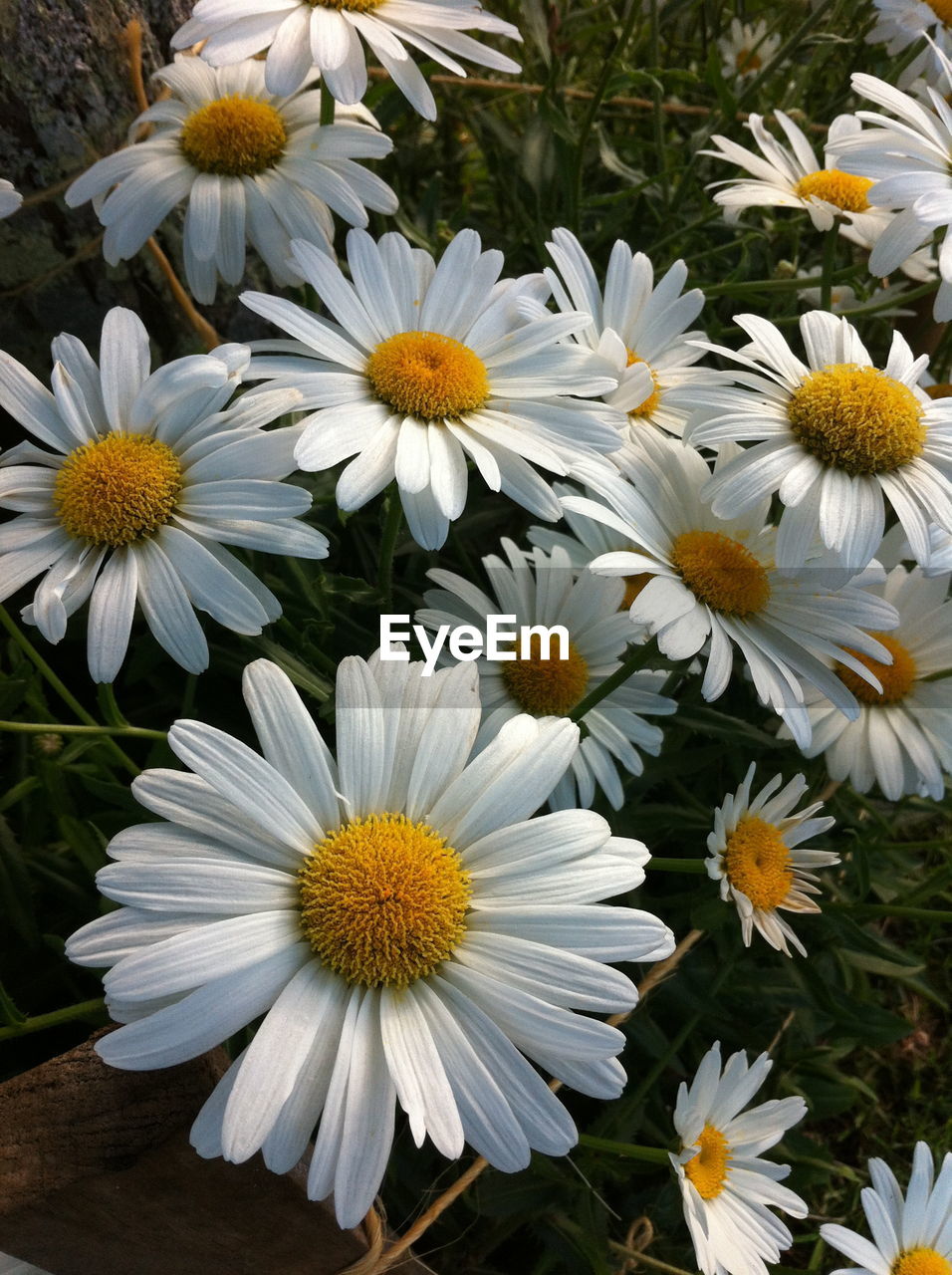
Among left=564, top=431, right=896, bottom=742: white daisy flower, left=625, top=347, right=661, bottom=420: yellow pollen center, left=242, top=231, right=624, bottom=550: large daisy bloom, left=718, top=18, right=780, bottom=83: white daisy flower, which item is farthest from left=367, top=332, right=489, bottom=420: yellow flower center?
left=718, top=18, right=780, bottom=83: white daisy flower

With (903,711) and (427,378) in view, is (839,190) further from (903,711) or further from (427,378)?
(427,378)

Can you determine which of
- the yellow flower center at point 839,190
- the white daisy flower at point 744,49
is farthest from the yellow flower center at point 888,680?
the white daisy flower at point 744,49

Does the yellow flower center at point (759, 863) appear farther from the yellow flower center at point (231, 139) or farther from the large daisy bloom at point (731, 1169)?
the yellow flower center at point (231, 139)

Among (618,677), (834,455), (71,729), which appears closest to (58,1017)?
(71,729)

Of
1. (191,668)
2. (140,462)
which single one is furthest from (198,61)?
(191,668)

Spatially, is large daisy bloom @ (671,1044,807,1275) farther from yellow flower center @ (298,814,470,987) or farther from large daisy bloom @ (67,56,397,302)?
large daisy bloom @ (67,56,397,302)

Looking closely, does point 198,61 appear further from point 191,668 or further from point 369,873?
point 369,873

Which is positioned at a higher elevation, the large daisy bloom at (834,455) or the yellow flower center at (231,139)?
the yellow flower center at (231,139)
